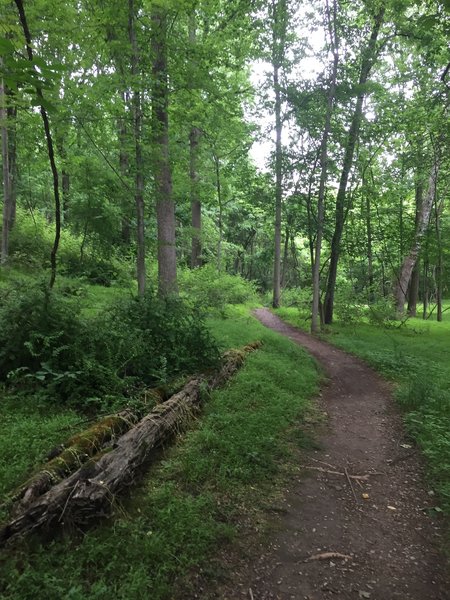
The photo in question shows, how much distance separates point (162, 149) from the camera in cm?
860

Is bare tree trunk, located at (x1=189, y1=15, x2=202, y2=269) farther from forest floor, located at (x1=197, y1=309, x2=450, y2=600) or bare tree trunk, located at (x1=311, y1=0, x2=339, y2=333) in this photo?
forest floor, located at (x1=197, y1=309, x2=450, y2=600)

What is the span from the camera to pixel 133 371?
545 centimetres

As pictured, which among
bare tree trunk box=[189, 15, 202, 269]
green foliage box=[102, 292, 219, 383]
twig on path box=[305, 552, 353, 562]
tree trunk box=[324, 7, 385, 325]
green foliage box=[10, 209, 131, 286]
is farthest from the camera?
green foliage box=[10, 209, 131, 286]

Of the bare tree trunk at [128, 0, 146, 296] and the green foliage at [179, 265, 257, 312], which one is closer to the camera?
the bare tree trunk at [128, 0, 146, 296]

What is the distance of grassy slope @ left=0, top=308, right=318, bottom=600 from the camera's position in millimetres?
2395

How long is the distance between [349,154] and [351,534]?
523 inches

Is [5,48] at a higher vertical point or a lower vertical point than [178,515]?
higher

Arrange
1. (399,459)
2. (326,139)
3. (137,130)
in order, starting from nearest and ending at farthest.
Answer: (399,459)
(137,130)
(326,139)

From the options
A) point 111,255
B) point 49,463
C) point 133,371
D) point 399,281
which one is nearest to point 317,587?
point 49,463

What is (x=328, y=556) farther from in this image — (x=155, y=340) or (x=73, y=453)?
(x=155, y=340)

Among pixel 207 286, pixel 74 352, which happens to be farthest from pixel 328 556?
pixel 207 286

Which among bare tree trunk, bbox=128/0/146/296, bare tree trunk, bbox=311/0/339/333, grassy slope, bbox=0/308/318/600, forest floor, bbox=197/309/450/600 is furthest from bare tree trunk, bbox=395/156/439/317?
grassy slope, bbox=0/308/318/600

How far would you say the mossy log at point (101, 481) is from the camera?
105 inches

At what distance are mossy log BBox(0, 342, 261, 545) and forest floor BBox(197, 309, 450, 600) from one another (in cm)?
106
